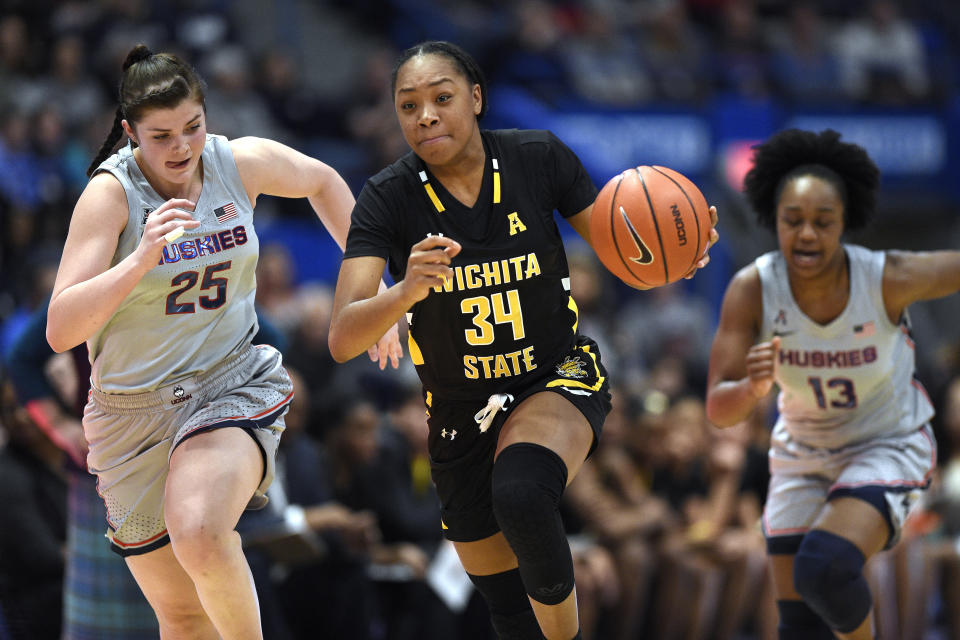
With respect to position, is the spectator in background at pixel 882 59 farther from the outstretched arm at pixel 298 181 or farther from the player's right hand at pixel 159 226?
the player's right hand at pixel 159 226

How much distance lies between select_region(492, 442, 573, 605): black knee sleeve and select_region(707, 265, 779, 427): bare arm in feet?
3.18

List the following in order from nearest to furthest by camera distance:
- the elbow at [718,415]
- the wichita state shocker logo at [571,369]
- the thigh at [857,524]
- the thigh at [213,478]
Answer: the thigh at [213,478] < the wichita state shocker logo at [571,369] < the thigh at [857,524] < the elbow at [718,415]

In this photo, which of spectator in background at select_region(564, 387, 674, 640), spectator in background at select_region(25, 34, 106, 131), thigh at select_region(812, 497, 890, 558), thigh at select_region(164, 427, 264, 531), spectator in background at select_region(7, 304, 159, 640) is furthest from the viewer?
spectator in background at select_region(25, 34, 106, 131)

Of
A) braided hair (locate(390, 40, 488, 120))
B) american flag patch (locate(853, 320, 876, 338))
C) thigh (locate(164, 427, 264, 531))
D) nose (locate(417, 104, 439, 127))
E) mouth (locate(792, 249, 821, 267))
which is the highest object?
braided hair (locate(390, 40, 488, 120))

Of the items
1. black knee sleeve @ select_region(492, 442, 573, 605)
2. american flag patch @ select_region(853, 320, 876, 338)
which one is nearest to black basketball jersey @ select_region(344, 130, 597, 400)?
black knee sleeve @ select_region(492, 442, 573, 605)

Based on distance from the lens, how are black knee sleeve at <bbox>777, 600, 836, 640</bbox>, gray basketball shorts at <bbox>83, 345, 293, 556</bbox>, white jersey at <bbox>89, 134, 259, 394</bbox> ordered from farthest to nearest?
black knee sleeve at <bbox>777, 600, 836, 640</bbox> < gray basketball shorts at <bbox>83, 345, 293, 556</bbox> < white jersey at <bbox>89, 134, 259, 394</bbox>

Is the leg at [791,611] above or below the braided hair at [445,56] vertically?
below

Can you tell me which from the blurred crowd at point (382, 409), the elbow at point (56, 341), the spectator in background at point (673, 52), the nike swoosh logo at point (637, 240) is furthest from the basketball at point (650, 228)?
the spectator in background at point (673, 52)

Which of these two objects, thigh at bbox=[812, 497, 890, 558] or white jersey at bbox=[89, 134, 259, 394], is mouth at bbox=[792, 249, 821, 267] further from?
white jersey at bbox=[89, 134, 259, 394]

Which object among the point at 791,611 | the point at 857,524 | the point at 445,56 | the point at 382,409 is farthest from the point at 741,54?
the point at 445,56

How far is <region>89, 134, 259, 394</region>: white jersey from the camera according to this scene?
12.9 feet

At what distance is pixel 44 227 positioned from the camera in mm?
8508

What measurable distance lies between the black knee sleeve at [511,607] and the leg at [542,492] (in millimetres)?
284

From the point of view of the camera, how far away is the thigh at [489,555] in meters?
4.30
